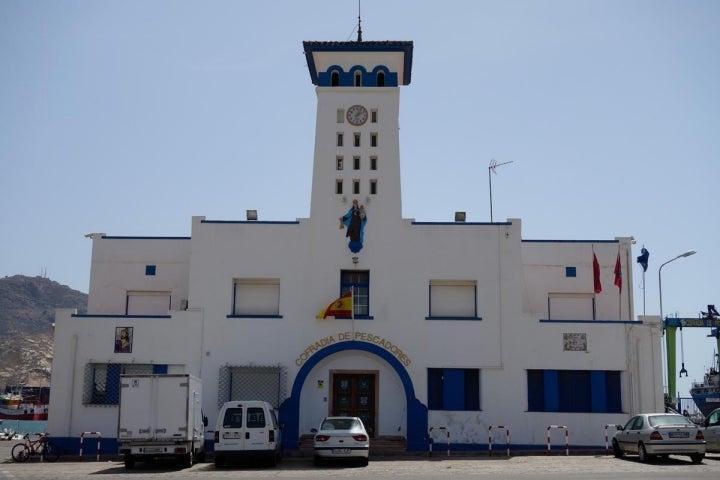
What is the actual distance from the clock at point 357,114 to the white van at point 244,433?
13587 millimetres

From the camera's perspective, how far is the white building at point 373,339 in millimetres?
31781

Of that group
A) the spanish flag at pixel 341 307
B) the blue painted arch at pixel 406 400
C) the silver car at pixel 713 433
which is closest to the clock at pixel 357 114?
the spanish flag at pixel 341 307

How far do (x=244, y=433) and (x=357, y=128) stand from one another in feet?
47.0

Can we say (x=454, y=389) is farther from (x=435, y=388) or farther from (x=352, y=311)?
(x=352, y=311)

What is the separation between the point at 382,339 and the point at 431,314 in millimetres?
2245

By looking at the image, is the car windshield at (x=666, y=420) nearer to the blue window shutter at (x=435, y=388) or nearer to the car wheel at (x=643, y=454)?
the car wheel at (x=643, y=454)

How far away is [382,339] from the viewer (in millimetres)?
32062

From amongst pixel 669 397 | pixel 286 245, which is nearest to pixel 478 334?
pixel 286 245

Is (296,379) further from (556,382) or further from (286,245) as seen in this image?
(556,382)

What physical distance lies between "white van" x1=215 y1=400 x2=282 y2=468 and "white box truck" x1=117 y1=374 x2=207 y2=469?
94 centimetres

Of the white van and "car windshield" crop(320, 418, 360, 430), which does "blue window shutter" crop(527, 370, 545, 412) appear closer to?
"car windshield" crop(320, 418, 360, 430)

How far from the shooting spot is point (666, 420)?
82.7 ft

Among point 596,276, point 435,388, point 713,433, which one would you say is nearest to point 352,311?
point 435,388

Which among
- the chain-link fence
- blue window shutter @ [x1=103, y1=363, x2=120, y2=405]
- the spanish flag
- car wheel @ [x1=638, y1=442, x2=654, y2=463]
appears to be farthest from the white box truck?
car wheel @ [x1=638, y1=442, x2=654, y2=463]
